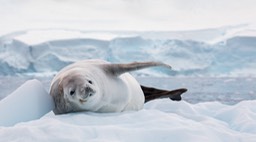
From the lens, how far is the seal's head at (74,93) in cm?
282

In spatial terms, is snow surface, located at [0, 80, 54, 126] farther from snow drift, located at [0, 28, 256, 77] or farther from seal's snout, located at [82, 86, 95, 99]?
snow drift, located at [0, 28, 256, 77]

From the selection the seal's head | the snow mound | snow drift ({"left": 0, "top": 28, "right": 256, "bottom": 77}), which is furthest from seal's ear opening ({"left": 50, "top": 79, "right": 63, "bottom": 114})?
snow drift ({"left": 0, "top": 28, "right": 256, "bottom": 77})

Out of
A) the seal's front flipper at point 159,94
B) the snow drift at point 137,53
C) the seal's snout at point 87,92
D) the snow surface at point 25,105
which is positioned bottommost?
the snow drift at point 137,53

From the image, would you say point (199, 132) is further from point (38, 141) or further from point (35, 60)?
point (35, 60)

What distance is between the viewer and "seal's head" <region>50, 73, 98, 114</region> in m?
2.82

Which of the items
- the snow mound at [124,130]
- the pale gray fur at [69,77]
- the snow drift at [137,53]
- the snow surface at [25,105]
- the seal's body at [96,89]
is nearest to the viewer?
the snow mound at [124,130]

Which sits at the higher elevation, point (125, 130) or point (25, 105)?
point (125, 130)

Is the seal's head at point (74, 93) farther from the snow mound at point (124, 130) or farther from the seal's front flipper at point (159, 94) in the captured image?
the seal's front flipper at point (159, 94)

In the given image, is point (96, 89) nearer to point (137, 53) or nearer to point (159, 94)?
point (159, 94)

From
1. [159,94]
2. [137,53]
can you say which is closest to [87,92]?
[159,94]

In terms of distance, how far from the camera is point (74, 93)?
9.37 feet

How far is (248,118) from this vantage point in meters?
2.97

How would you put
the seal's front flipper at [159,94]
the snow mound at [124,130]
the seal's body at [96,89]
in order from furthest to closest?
the seal's front flipper at [159,94], the seal's body at [96,89], the snow mound at [124,130]

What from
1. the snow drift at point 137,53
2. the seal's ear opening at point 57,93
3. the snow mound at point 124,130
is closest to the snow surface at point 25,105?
the seal's ear opening at point 57,93
